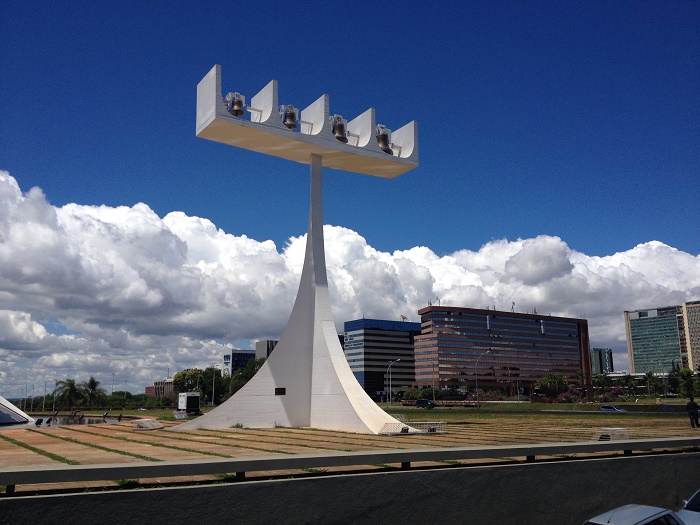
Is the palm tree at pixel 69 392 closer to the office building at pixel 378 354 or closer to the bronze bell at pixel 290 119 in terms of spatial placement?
the bronze bell at pixel 290 119

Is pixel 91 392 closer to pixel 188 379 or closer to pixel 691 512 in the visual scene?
pixel 188 379

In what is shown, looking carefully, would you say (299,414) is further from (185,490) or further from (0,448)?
(185,490)

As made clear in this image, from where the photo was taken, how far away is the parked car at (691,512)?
25.9 feet

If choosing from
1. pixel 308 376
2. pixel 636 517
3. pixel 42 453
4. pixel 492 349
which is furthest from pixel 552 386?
pixel 636 517

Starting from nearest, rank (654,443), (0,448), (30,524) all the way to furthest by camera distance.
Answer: (30,524), (654,443), (0,448)

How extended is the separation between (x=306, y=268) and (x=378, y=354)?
142m

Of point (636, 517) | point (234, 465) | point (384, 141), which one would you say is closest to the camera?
point (636, 517)

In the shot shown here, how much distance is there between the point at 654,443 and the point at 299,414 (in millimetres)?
15509

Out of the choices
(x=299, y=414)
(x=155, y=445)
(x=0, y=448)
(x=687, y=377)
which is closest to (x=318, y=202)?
(x=299, y=414)

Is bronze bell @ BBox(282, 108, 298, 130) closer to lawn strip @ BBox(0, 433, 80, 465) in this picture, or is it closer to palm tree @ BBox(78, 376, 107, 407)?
lawn strip @ BBox(0, 433, 80, 465)

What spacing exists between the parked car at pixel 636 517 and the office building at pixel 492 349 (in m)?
144

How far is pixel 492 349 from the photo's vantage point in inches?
6462

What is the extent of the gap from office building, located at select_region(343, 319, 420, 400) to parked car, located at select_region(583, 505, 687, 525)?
152591 mm

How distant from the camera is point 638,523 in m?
6.48
